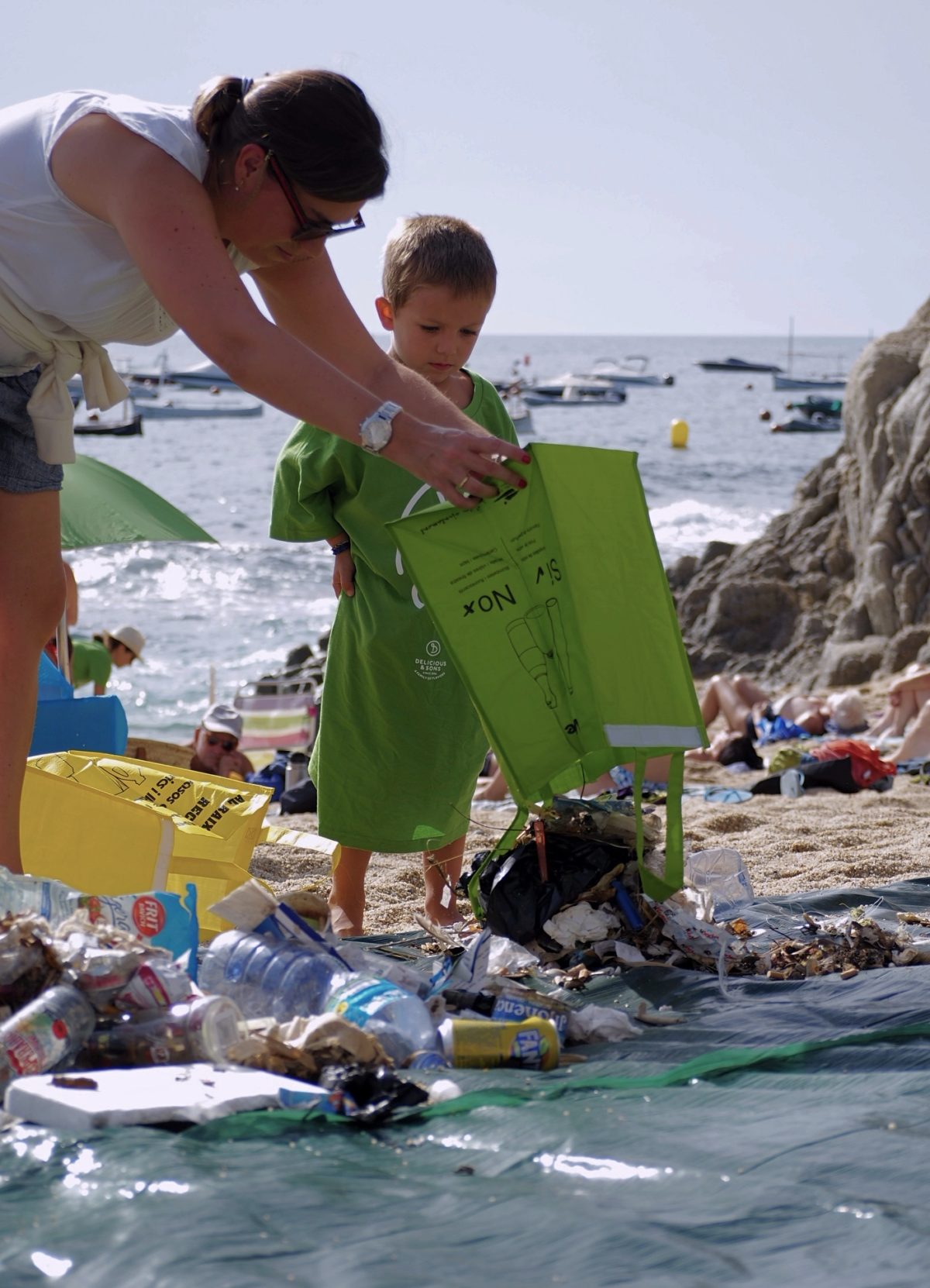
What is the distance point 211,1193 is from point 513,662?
137 cm

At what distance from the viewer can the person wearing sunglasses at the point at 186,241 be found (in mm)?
2371

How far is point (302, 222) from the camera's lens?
8.38 ft


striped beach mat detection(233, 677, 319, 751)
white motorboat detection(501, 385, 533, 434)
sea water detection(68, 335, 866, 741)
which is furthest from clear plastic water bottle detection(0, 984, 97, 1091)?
white motorboat detection(501, 385, 533, 434)

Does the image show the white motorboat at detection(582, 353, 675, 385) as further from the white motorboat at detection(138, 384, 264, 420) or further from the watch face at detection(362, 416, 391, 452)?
the watch face at detection(362, 416, 391, 452)

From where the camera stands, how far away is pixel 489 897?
2982 mm

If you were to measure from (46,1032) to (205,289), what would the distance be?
122 cm

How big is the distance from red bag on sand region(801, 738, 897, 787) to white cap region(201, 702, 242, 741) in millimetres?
3153

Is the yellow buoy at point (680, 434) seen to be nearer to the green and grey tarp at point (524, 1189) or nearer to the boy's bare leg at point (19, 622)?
the boy's bare leg at point (19, 622)

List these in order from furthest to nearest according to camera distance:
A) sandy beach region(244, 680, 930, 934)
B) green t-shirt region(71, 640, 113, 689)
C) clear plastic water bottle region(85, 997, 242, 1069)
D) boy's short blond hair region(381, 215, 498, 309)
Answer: green t-shirt region(71, 640, 113, 689), sandy beach region(244, 680, 930, 934), boy's short blond hair region(381, 215, 498, 309), clear plastic water bottle region(85, 997, 242, 1069)

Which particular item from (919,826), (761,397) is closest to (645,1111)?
(919,826)

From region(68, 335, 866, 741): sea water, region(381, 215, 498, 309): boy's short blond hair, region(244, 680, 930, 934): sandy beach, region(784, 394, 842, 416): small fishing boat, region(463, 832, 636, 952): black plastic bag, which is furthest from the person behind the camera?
region(784, 394, 842, 416): small fishing boat

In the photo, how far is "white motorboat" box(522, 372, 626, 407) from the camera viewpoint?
6869 cm

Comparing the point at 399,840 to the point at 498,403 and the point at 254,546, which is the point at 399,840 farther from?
the point at 254,546

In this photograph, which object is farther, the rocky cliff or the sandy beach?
the rocky cliff
